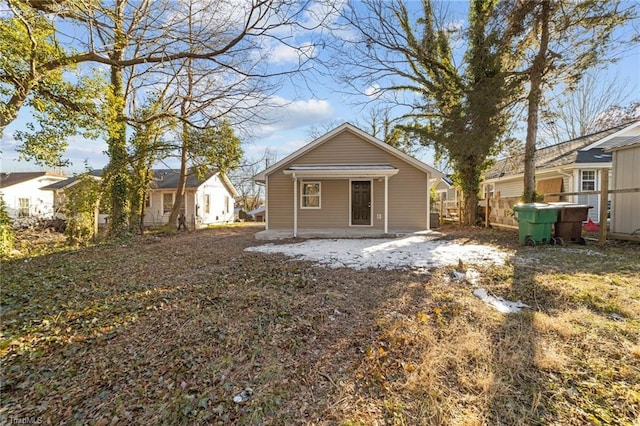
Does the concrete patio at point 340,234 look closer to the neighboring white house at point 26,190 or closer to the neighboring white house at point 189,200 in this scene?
the neighboring white house at point 189,200

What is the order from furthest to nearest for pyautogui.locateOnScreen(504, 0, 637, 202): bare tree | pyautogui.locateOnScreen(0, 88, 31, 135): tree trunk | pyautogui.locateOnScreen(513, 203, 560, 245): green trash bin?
pyautogui.locateOnScreen(504, 0, 637, 202): bare tree, pyautogui.locateOnScreen(513, 203, 560, 245): green trash bin, pyautogui.locateOnScreen(0, 88, 31, 135): tree trunk

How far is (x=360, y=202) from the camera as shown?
1245cm

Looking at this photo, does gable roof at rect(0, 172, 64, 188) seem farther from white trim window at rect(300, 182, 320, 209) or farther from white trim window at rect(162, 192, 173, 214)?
white trim window at rect(300, 182, 320, 209)

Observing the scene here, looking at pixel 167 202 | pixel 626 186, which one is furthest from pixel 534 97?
pixel 167 202

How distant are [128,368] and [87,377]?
0.34 meters

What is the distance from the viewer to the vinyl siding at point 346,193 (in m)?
12.3

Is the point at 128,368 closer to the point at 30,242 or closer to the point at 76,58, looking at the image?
the point at 76,58

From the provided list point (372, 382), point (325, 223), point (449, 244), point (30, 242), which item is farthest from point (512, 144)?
point (30, 242)

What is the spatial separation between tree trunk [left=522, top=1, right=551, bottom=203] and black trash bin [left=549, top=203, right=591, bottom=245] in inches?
90.6

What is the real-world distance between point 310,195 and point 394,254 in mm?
5874

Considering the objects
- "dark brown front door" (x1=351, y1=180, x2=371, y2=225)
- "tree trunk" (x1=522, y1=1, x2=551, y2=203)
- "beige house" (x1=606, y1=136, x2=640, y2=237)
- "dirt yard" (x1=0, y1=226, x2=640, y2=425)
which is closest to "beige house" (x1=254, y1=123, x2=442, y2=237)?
"dark brown front door" (x1=351, y1=180, x2=371, y2=225)

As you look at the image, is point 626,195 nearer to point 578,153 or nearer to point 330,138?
point 578,153

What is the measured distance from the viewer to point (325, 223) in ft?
41.1

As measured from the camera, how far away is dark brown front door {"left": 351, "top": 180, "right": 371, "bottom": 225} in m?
12.4
